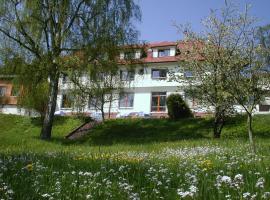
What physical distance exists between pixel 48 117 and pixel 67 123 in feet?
37.7

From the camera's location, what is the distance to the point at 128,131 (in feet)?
109

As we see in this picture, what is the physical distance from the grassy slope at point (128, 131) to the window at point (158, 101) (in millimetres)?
18439

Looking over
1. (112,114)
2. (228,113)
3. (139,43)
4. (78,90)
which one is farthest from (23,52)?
(112,114)

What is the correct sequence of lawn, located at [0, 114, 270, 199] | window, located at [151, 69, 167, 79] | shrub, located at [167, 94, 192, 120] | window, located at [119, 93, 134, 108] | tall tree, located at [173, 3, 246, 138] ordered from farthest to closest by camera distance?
1. window, located at [119, 93, 134, 108]
2. window, located at [151, 69, 167, 79]
3. shrub, located at [167, 94, 192, 120]
4. tall tree, located at [173, 3, 246, 138]
5. lawn, located at [0, 114, 270, 199]

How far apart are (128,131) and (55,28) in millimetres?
10225

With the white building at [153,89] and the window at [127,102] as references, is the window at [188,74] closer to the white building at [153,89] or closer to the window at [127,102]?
the white building at [153,89]

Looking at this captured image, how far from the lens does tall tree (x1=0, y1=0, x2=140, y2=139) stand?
1074 inches

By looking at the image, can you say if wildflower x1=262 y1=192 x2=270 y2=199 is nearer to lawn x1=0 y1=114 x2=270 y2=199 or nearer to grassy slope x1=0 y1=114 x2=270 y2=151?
lawn x1=0 y1=114 x2=270 y2=199

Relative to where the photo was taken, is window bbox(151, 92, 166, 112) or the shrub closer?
the shrub

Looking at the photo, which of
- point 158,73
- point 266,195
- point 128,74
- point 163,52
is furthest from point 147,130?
point 266,195

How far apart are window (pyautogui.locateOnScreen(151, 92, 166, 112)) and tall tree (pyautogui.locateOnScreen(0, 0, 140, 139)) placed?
29.7 m

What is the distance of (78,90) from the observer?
27438mm

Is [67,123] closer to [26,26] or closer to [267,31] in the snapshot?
[26,26]

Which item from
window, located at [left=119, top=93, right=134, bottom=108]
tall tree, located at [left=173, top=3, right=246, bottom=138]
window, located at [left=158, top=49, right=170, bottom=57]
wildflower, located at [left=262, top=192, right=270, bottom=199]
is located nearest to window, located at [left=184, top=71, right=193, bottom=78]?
tall tree, located at [left=173, top=3, right=246, bottom=138]
